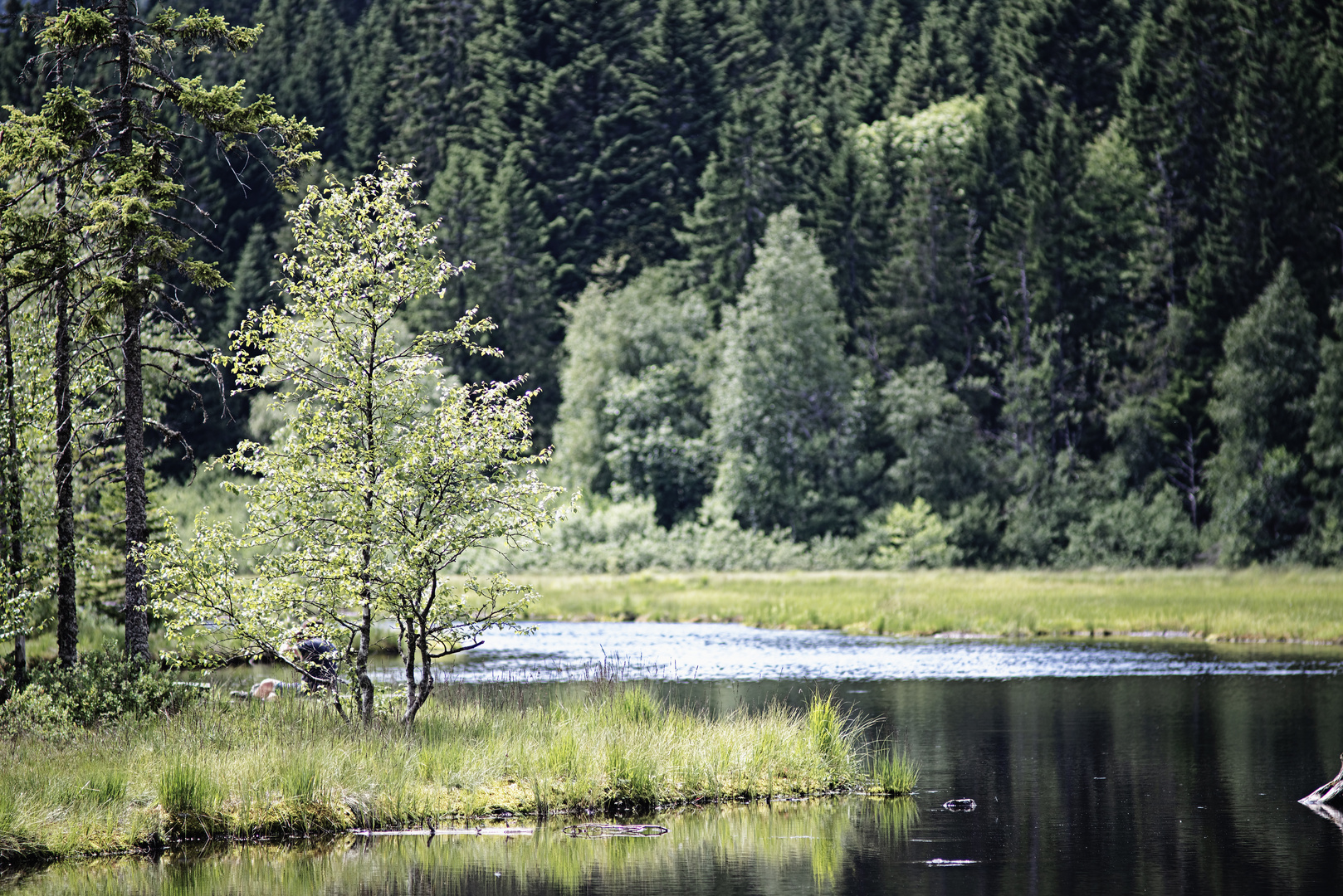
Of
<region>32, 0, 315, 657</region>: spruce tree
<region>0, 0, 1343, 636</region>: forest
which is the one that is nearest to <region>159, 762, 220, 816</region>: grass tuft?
<region>32, 0, 315, 657</region>: spruce tree

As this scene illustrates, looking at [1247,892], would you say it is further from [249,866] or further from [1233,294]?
[1233,294]

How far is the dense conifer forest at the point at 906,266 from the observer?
65.1 meters

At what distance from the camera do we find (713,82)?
93.8 m

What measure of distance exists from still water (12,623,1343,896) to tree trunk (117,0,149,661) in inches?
248

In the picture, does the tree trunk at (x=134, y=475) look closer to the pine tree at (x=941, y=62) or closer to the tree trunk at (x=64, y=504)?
the tree trunk at (x=64, y=504)

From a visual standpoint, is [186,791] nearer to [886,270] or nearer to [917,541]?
[917,541]

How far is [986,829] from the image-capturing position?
59.4 ft

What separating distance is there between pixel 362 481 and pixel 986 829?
946cm

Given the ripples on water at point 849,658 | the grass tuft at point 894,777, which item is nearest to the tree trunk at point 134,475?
the ripples on water at point 849,658

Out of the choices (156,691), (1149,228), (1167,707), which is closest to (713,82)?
(1149,228)

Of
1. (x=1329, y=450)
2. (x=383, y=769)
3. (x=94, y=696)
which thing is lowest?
(x=383, y=769)

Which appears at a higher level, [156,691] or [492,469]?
[492,469]

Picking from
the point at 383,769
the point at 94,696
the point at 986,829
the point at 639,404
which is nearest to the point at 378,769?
the point at 383,769

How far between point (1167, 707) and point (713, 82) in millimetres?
71506
